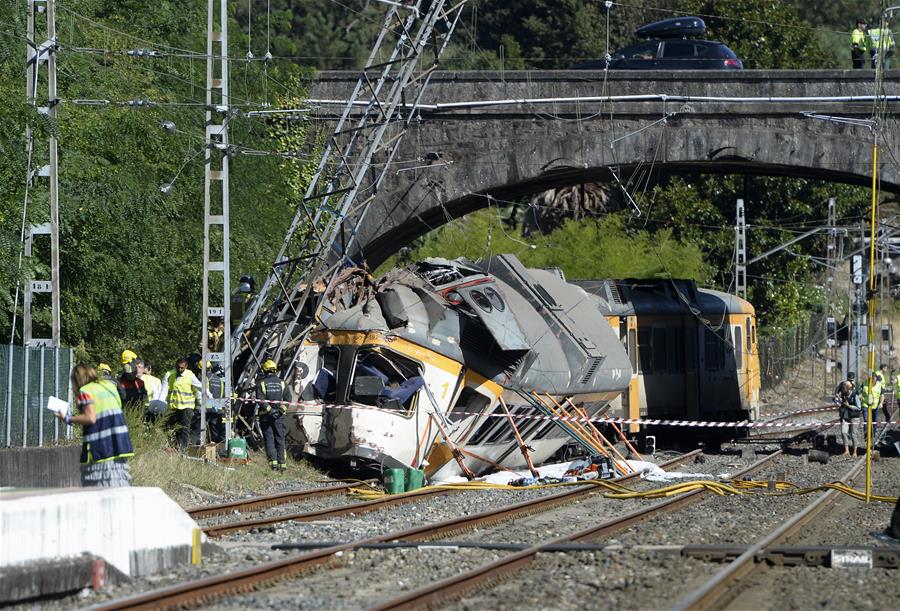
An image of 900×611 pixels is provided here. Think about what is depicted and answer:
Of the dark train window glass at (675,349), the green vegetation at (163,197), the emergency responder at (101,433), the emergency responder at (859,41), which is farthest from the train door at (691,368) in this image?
the emergency responder at (101,433)

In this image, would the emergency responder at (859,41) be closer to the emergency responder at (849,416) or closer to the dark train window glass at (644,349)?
the emergency responder at (849,416)

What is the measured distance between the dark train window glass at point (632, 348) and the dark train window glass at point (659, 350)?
1.13 m

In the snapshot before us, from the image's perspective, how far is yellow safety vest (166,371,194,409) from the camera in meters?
22.2

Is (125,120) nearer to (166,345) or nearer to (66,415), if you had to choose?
(166,345)

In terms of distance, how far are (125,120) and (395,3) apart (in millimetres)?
5651

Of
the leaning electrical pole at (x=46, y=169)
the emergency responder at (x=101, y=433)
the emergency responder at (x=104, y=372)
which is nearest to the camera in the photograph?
the emergency responder at (x=101, y=433)

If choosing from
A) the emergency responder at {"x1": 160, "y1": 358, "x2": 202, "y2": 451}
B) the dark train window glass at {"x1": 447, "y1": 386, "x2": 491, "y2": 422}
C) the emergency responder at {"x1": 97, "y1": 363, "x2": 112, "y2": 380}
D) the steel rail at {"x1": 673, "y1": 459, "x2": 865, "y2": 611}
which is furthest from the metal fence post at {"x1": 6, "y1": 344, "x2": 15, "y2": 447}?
the steel rail at {"x1": 673, "y1": 459, "x2": 865, "y2": 611}

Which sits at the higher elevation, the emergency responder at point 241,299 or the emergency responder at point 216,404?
the emergency responder at point 241,299

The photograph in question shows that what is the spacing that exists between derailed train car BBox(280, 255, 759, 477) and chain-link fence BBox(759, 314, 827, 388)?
89.2 feet

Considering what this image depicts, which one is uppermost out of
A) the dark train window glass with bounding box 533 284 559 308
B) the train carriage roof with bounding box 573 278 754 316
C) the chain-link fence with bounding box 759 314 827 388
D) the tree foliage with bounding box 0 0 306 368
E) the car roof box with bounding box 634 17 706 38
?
the car roof box with bounding box 634 17 706 38

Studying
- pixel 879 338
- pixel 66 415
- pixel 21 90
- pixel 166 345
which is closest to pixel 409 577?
pixel 66 415

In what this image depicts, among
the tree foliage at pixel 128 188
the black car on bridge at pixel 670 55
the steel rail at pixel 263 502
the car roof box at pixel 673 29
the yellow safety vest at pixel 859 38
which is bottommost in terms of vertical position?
the steel rail at pixel 263 502

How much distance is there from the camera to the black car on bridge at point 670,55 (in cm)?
3500

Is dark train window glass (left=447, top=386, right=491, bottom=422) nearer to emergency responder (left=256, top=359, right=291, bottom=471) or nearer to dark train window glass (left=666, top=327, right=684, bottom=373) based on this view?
emergency responder (left=256, top=359, right=291, bottom=471)
